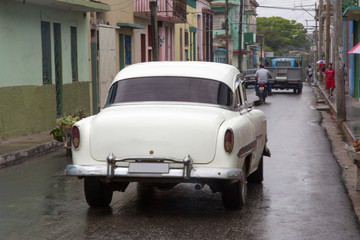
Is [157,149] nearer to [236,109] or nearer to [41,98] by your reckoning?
[236,109]

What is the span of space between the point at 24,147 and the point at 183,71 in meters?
6.59

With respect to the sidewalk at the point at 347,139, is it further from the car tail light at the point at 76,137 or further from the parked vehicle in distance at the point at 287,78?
the parked vehicle in distance at the point at 287,78

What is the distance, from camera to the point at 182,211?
7.95 metres

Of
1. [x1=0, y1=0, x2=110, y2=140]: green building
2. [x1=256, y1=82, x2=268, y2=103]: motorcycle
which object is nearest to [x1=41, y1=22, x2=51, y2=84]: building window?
[x1=0, y1=0, x2=110, y2=140]: green building

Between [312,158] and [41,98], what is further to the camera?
[41,98]

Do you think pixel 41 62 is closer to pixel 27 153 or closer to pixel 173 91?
pixel 27 153

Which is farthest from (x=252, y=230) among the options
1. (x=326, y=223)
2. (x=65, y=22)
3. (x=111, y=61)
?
(x=111, y=61)

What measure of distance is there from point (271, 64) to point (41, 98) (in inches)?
1217

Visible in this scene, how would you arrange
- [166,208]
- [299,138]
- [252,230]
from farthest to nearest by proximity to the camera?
[299,138] → [166,208] → [252,230]

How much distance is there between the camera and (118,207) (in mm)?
8211

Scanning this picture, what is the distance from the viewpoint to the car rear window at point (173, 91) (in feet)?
27.2

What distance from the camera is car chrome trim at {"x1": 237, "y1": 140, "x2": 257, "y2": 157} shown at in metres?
7.75

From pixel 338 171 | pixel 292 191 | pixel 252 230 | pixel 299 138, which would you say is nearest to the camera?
pixel 252 230

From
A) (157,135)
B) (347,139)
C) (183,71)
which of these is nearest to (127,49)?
(347,139)
